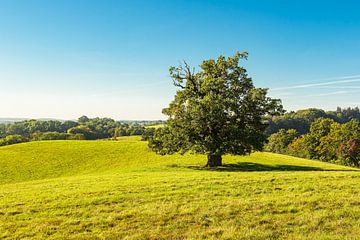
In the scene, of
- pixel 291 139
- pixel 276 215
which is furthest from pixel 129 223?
pixel 291 139

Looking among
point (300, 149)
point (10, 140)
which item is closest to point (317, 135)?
point (300, 149)

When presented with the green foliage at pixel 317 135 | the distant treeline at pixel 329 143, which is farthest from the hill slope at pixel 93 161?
the green foliage at pixel 317 135

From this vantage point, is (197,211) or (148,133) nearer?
(197,211)

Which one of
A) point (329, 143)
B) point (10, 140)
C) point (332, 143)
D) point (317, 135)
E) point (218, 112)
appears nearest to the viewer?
point (218, 112)

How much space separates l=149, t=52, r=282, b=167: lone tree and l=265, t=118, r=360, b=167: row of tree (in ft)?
150

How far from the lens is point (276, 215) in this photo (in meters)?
12.8

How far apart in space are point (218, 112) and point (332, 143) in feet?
227

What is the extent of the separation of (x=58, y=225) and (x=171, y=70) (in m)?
29.5

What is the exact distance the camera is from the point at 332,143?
88188 millimetres

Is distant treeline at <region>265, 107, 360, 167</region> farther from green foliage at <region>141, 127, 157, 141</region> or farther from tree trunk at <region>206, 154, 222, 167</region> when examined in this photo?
tree trunk at <region>206, 154, 222, 167</region>

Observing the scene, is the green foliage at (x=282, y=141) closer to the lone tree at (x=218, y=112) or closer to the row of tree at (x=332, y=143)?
the row of tree at (x=332, y=143)

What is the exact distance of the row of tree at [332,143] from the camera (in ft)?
273

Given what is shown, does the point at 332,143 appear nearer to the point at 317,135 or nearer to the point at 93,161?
the point at 317,135

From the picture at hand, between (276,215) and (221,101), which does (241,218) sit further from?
(221,101)
